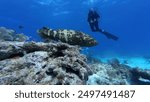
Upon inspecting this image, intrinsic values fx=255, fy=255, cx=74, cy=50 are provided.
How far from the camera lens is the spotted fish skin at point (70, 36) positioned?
4941mm

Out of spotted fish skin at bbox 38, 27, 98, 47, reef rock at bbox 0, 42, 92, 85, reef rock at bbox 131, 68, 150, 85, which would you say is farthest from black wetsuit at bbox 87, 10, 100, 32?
reef rock at bbox 0, 42, 92, 85

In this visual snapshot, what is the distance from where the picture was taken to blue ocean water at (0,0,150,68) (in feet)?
139

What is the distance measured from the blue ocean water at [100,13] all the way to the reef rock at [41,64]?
61.0 ft

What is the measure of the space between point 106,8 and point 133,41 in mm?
40151

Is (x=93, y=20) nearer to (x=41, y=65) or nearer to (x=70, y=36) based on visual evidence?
(x=70, y=36)

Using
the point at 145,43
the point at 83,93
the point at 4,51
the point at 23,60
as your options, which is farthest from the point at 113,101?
A: the point at 145,43

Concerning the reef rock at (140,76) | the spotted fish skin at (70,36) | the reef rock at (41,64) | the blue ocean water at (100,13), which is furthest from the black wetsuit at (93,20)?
the blue ocean water at (100,13)

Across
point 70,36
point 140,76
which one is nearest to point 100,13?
point 140,76

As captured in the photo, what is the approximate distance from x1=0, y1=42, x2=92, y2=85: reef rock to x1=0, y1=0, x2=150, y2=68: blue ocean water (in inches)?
732

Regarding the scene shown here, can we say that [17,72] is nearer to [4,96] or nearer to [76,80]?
[4,96]

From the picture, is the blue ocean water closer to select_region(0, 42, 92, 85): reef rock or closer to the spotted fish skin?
the spotted fish skin

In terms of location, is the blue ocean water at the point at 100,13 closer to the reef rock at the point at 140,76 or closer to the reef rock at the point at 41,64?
the reef rock at the point at 140,76

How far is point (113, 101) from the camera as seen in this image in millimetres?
3332

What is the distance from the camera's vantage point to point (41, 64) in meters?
3.91
